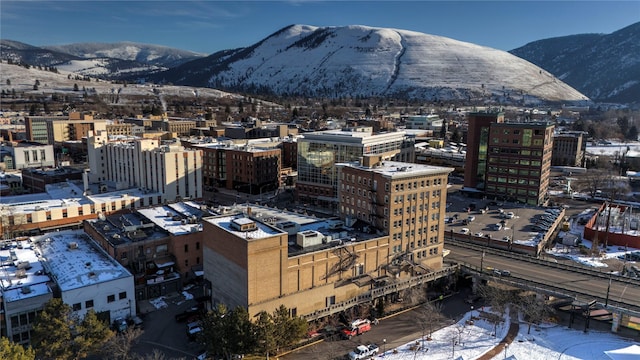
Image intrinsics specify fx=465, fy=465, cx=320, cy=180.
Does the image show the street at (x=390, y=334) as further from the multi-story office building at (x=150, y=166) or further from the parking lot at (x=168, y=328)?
the multi-story office building at (x=150, y=166)

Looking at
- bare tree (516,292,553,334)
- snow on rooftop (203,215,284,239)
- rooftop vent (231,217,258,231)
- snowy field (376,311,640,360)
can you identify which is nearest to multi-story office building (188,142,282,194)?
snow on rooftop (203,215,284,239)

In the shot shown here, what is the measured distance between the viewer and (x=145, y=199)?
78.9 meters

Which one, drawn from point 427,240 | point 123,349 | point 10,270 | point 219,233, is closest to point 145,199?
point 10,270

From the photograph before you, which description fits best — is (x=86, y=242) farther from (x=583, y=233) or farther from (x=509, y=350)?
(x=583, y=233)

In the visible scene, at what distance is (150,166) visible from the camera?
82.5 meters

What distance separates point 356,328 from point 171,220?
30239 millimetres

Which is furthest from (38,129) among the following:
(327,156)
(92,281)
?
(92,281)

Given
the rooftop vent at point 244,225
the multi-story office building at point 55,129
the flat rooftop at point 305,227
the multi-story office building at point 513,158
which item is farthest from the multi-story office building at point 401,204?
the multi-story office building at point 55,129

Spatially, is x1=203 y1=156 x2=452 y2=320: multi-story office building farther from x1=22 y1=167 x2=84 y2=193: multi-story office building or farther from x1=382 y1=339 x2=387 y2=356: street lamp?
x1=22 y1=167 x2=84 y2=193: multi-story office building

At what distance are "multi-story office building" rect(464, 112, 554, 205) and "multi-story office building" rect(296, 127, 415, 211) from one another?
21.5 metres

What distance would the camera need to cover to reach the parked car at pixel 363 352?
4268 centimetres

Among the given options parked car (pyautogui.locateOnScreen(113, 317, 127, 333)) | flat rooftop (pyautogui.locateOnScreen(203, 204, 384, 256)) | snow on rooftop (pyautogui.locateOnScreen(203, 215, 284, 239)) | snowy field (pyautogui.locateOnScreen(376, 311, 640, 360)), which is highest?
snow on rooftop (pyautogui.locateOnScreen(203, 215, 284, 239))

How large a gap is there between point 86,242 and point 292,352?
108ft

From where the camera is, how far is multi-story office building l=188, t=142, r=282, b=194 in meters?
106
